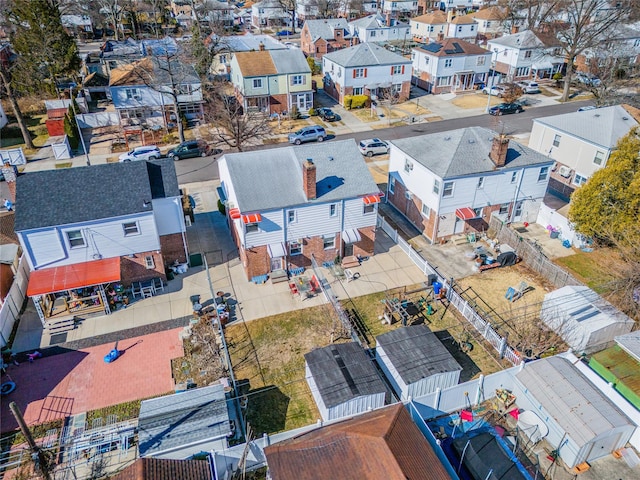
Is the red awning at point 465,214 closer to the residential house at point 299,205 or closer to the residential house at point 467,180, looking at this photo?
the residential house at point 467,180

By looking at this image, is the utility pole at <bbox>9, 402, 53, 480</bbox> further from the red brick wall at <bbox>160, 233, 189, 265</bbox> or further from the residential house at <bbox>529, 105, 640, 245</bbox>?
the residential house at <bbox>529, 105, 640, 245</bbox>


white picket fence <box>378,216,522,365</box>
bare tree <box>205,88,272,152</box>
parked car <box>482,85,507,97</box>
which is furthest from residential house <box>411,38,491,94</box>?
white picket fence <box>378,216,522,365</box>

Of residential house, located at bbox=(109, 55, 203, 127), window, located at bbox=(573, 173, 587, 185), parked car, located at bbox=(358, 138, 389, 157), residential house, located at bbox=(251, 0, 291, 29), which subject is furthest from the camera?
residential house, located at bbox=(251, 0, 291, 29)

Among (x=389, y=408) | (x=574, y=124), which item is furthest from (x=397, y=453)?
(x=574, y=124)

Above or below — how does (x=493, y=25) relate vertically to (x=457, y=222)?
above

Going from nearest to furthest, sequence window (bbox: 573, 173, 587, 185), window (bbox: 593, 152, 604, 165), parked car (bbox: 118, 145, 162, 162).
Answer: window (bbox: 593, 152, 604, 165), window (bbox: 573, 173, 587, 185), parked car (bbox: 118, 145, 162, 162)

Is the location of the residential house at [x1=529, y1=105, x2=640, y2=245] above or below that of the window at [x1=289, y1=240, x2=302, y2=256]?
above

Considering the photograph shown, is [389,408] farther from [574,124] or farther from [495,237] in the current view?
[574,124]
